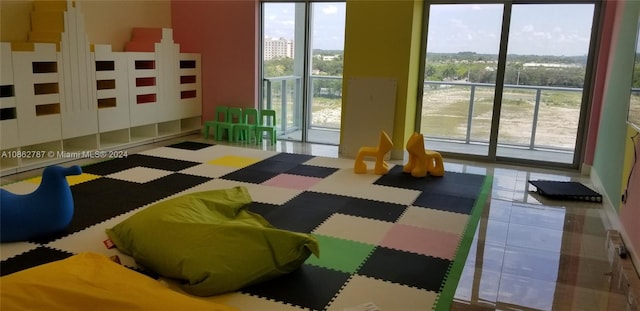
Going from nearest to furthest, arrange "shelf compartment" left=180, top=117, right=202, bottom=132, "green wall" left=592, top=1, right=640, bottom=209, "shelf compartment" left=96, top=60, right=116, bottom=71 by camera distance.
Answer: "green wall" left=592, top=1, right=640, bottom=209 < "shelf compartment" left=96, top=60, right=116, bottom=71 < "shelf compartment" left=180, top=117, right=202, bottom=132

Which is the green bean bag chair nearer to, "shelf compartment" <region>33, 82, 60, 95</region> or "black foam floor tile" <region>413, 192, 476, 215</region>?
"black foam floor tile" <region>413, 192, 476, 215</region>

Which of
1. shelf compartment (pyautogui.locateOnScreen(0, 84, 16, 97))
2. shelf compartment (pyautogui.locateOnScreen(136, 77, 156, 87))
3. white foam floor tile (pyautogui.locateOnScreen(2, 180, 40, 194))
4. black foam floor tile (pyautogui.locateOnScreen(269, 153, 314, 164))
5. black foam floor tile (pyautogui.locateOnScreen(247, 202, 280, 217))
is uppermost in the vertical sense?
shelf compartment (pyautogui.locateOnScreen(136, 77, 156, 87))

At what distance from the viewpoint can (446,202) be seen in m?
4.39

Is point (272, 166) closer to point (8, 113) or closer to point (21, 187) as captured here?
point (21, 187)

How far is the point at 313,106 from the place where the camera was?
285 inches

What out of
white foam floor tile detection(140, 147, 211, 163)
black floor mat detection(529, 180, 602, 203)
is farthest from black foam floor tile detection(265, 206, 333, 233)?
black floor mat detection(529, 180, 602, 203)

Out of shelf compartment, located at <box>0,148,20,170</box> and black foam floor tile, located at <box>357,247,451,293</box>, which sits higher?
shelf compartment, located at <box>0,148,20,170</box>

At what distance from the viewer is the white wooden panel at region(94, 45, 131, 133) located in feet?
19.3

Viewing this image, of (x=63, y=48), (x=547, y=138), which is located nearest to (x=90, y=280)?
(x=63, y=48)

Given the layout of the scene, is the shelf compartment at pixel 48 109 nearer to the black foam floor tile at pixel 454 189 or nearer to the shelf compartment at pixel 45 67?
the shelf compartment at pixel 45 67

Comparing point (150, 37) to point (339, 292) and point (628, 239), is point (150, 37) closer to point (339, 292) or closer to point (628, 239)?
point (339, 292)

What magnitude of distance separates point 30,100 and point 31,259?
8.63ft

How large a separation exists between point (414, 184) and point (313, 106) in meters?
2.67

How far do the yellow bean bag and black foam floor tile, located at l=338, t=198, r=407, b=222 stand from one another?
1.81 metres
